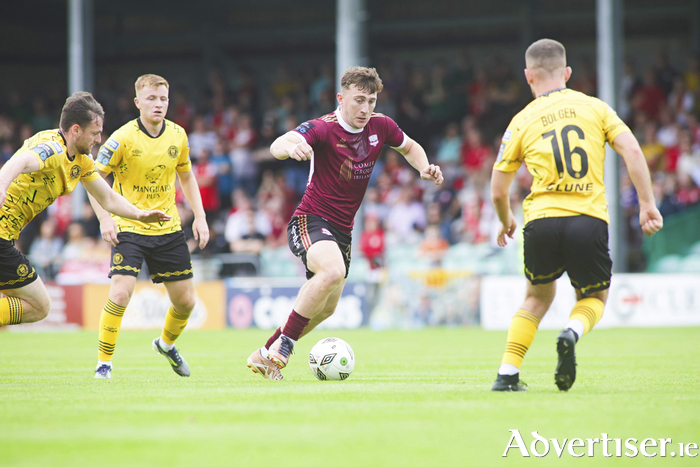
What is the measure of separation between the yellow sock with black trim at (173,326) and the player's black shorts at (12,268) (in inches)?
47.5

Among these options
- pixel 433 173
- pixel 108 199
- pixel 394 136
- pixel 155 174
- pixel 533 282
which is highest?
pixel 394 136

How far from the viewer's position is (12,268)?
20.5ft

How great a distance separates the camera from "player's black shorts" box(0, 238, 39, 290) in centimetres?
620

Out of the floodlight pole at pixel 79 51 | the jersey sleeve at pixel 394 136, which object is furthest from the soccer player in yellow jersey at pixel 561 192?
the floodlight pole at pixel 79 51

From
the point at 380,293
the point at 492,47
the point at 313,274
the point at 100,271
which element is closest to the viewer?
the point at 313,274

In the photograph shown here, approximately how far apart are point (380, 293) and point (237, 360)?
7.52 metres

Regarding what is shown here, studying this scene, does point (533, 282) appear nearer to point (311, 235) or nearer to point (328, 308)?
point (311, 235)

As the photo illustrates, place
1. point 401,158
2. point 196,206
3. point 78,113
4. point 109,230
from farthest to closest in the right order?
point 401,158 → point 196,206 → point 109,230 → point 78,113

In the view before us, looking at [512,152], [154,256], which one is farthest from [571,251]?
[154,256]

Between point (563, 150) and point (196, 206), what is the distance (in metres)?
3.45

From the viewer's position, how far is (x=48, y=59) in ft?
94.0

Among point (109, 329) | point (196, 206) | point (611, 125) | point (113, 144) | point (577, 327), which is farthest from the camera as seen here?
point (196, 206)

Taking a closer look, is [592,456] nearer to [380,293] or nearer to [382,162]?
[380,293]

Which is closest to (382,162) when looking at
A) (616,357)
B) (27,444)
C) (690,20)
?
(690,20)
